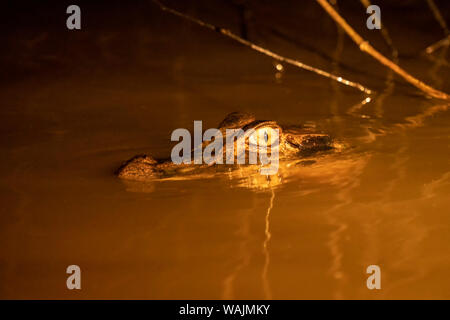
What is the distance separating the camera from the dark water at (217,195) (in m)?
3.41

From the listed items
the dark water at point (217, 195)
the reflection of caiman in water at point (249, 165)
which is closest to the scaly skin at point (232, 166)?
the reflection of caiman in water at point (249, 165)

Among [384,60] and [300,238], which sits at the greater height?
[384,60]

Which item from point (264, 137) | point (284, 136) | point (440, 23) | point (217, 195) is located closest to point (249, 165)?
point (264, 137)

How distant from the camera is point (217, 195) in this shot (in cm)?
456

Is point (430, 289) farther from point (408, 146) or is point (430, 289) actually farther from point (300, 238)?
point (408, 146)

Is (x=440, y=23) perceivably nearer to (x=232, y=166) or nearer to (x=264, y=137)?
(x=264, y=137)

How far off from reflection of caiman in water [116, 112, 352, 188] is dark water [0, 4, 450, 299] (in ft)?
0.32

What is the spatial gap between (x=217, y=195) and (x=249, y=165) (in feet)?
2.05

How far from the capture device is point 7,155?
5719 millimetres

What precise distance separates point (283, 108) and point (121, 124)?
66.3 inches

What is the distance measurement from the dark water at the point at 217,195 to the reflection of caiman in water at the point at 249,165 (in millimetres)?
98

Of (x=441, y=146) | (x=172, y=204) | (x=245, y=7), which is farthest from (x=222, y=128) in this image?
(x=245, y=7)

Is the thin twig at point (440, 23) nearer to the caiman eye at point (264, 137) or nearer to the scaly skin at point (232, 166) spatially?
the scaly skin at point (232, 166)

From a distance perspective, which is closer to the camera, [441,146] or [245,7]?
[441,146]
